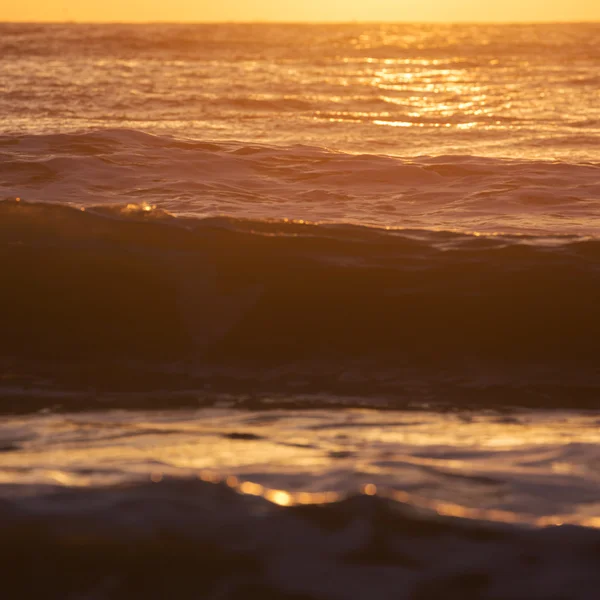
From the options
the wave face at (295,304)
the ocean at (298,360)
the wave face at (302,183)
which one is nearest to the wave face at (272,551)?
the ocean at (298,360)

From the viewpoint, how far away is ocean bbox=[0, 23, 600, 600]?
2566 millimetres

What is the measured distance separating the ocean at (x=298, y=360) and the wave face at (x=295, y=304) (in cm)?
2

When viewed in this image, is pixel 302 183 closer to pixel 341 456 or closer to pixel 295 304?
Result: pixel 295 304

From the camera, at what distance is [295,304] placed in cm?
623

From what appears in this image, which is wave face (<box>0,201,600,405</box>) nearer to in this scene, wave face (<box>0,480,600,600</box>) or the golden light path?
the golden light path

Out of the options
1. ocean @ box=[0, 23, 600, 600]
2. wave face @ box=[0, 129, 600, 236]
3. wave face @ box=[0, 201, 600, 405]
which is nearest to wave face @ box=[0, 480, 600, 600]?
ocean @ box=[0, 23, 600, 600]

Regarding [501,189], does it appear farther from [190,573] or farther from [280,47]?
[280,47]

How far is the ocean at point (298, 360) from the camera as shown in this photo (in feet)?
8.42

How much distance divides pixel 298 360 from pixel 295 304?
0.73 m

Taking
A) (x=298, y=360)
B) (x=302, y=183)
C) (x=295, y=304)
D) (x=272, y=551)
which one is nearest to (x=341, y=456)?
(x=272, y=551)

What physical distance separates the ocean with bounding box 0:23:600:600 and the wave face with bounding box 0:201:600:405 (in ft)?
0.07

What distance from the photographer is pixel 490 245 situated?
6789 mm

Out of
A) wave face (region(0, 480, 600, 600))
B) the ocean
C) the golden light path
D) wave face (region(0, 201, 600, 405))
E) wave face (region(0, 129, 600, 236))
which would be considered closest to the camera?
wave face (region(0, 480, 600, 600))

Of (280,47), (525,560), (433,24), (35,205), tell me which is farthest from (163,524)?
(433,24)
